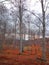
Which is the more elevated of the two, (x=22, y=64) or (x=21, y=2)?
(x=21, y=2)

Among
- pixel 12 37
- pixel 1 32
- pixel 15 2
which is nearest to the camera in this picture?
pixel 15 2

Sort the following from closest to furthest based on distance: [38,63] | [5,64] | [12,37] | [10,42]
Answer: [5,64], [38,63], [10,42], [12,37]

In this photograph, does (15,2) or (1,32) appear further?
(1,32)

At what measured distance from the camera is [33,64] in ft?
61.9

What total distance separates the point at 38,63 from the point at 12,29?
3862 cm

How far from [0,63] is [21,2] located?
14475mm

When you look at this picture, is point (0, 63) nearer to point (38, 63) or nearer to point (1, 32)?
point (38, 63)

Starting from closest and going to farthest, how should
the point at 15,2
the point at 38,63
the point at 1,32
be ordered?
the point at 38,63
the point at 15,2
the point at 1,32

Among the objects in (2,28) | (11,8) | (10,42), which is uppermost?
(11,8)

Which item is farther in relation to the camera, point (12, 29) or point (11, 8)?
point (12, 29)

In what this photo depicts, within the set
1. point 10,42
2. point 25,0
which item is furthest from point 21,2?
point 10,42

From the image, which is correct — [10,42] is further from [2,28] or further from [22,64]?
[22,64]

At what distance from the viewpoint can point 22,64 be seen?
18.4 meters

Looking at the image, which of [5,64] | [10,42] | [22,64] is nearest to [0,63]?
[5,64]
